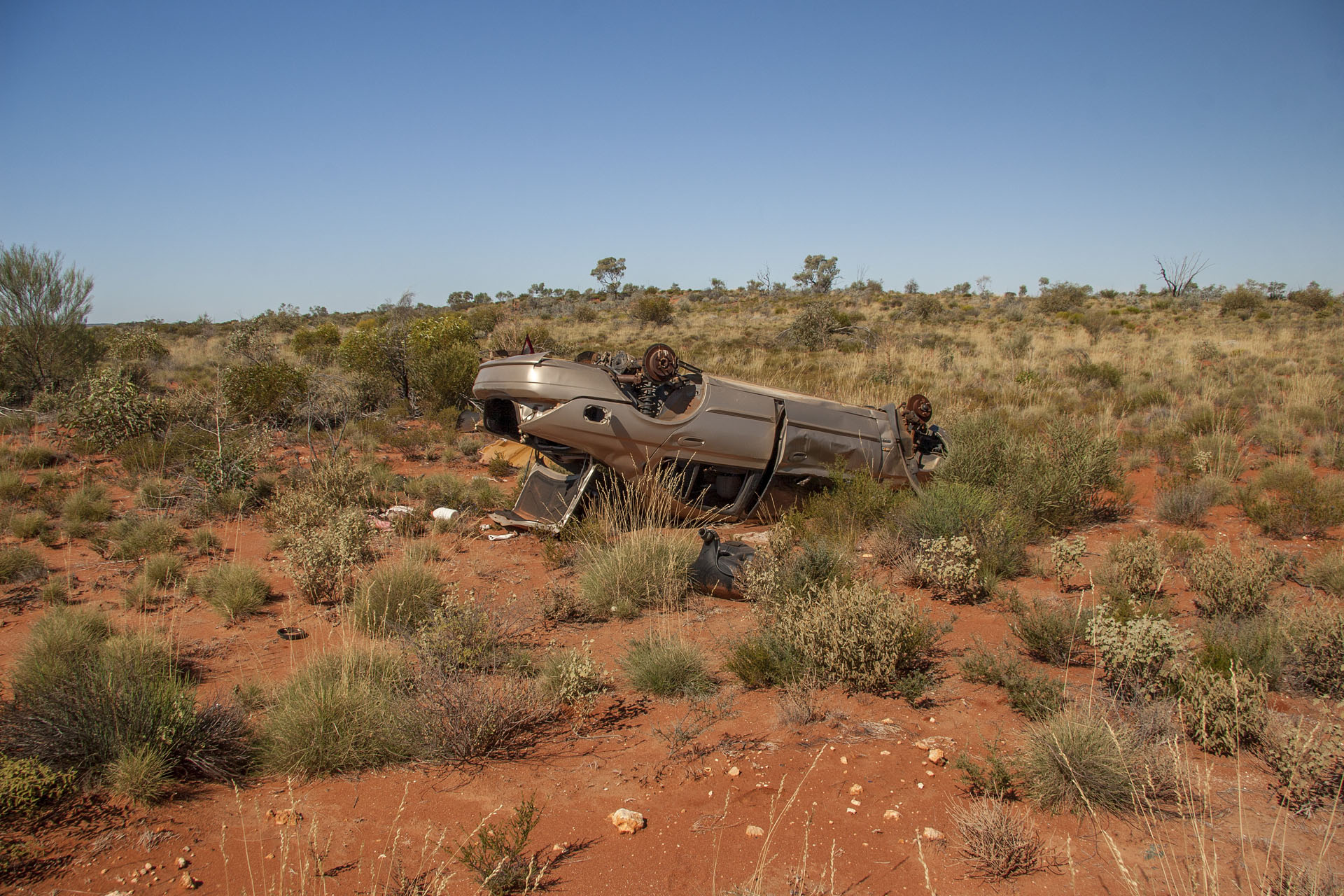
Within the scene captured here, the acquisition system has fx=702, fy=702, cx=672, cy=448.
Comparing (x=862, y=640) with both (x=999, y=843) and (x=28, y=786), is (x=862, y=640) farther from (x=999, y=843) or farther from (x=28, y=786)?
(x=28, y=786)

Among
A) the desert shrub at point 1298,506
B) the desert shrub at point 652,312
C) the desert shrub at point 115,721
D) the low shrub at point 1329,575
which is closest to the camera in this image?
the desert shrub at point 115,721

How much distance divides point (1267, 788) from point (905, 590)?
292cm

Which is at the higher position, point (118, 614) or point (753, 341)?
point (753, 341)

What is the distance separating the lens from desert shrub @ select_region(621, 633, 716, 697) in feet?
13.9

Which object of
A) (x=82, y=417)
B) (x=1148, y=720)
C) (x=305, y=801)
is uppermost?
(x=82, y=417)

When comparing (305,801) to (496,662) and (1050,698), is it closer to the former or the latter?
(496,662)

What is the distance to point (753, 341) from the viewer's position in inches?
961

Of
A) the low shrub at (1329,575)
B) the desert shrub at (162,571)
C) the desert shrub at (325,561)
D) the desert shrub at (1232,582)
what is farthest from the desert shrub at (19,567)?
the low shrub at (1329,575)

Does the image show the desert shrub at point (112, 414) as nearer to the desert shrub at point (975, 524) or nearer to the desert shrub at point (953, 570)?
the desert shrub at point (975, 524)

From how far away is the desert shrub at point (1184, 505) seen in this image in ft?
24.9

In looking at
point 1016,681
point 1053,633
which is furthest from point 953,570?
point 1016,681

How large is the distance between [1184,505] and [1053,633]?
4539mm

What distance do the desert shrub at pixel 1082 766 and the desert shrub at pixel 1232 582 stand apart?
2270 millimetres

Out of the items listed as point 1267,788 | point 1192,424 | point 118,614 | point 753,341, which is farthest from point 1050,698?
point 753,341
